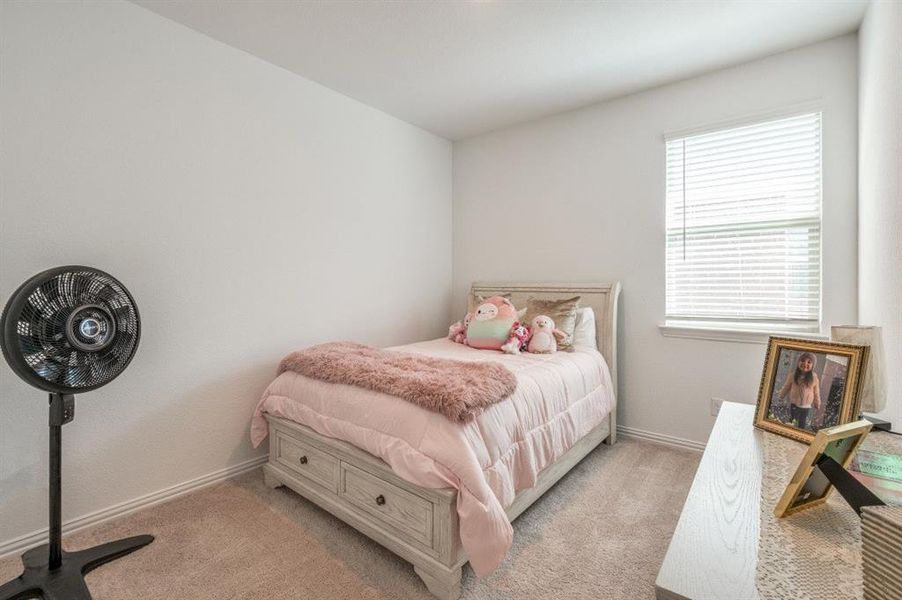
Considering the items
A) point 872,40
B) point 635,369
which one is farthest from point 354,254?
point 872,40

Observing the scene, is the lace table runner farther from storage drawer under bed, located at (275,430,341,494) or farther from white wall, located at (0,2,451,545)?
white wall, located at (0,2,451,545)

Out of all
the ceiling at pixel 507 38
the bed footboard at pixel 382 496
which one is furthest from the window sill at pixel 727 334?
the ceiling at pixel 507 38

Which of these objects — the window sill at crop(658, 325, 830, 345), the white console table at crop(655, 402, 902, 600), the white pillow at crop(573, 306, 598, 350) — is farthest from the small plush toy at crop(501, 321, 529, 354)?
the white console table at crop(655, 402, 902, 600)

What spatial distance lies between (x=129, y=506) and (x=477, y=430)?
1865 millimetres

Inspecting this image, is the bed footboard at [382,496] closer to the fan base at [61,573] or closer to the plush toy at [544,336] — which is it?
the plush toy at [544,336]

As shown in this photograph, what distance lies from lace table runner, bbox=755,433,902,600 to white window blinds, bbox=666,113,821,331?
77.1 inches

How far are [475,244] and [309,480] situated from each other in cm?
250

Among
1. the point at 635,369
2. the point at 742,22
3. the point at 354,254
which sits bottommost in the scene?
the point at 635,369

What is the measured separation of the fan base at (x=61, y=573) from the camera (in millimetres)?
1483

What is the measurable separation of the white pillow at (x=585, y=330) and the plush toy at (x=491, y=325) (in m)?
0.46

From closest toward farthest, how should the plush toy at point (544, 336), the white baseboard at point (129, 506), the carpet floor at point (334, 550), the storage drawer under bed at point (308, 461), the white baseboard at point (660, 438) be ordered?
1. the carpet floor at point (334, 550)
2. the white baseboard at point (129, 506)
3. the storage drawer under bed at point (308, 461)
4. the plush toy at point (544, 336)
5. the white baseboard at point (660, 438)

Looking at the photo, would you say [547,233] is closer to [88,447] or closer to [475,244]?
[475,244]

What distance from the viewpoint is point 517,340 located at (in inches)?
106

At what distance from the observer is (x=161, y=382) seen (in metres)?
2.18
